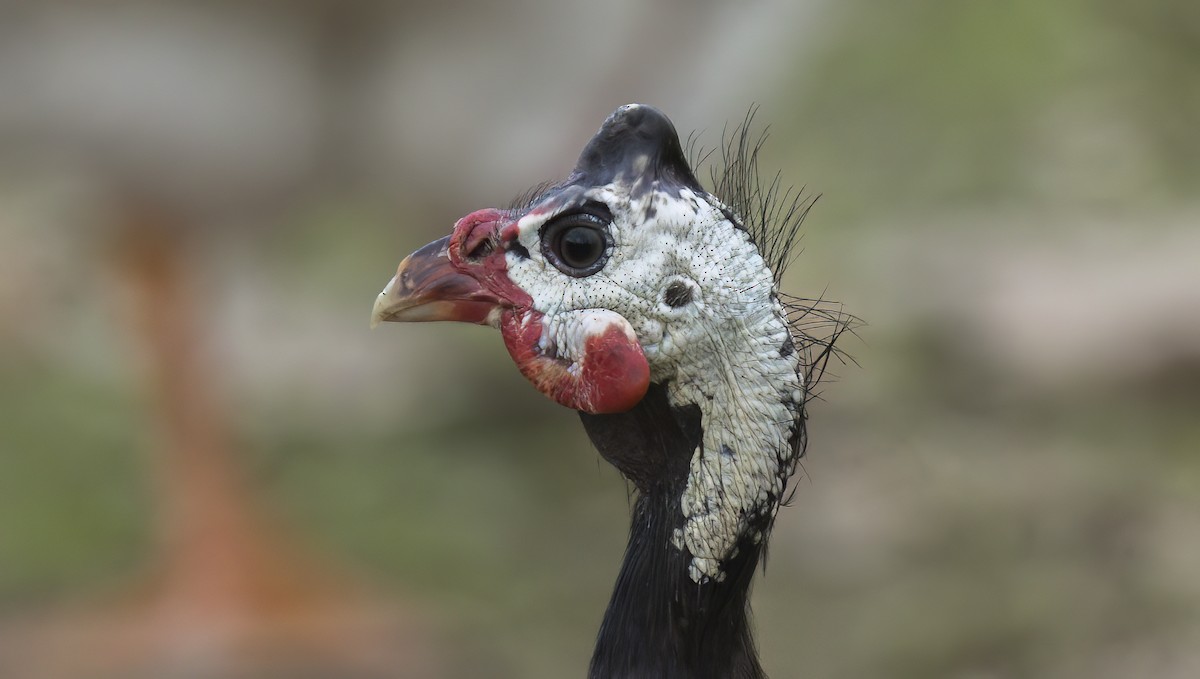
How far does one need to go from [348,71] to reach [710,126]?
2.94m

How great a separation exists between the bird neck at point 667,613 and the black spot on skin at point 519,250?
589mm

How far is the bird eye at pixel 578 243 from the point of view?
2.67 m

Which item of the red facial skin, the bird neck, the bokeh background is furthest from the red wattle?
the bokeh background

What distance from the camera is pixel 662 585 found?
106 inches

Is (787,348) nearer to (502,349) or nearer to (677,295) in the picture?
(677,295)

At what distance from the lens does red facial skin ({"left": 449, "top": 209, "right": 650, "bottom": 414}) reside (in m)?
2.61

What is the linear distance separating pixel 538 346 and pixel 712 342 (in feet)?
1.24

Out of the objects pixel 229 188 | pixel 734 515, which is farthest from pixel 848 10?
pixel 734 515

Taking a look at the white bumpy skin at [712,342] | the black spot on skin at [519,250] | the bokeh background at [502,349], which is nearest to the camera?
→ the white bumpy skin at [712,342]

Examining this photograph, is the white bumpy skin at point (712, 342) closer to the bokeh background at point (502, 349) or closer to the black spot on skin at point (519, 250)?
the black spot on skin at point (519, 250)

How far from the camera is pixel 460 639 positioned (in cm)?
720

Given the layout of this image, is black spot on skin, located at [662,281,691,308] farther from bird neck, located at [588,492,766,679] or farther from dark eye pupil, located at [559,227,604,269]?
bird neck, located at [588,492,766,679]

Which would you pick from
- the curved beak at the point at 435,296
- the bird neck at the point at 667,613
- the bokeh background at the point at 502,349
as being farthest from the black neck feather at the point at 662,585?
the bokeh background at the point at 502,349

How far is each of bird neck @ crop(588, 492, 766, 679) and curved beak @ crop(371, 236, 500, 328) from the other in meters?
0.56
